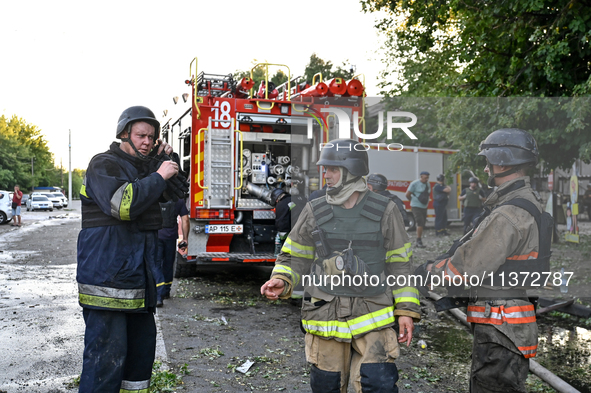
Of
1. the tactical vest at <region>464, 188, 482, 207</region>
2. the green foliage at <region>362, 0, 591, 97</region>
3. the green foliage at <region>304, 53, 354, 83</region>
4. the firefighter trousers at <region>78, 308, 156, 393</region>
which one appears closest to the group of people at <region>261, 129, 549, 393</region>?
the firefighter trousers at <region>78, 308, 156, 393</region>

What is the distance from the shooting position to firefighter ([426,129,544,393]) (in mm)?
2855

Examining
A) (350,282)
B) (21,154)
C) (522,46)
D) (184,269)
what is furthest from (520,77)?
(21,154)

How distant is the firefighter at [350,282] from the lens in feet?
9.50

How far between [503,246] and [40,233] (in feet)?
62.6

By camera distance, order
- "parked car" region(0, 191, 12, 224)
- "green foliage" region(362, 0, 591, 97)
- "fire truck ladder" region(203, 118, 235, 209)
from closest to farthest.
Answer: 1. "green foliage" region(362, 0, 591, 97)
2. "fire truck ladder" region(203, 118, 235, 209)
3. "parked car" region(0, 191, 12, 224)

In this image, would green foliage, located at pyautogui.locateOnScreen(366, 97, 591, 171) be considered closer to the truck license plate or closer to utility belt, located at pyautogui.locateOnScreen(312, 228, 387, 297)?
utility belt, located at pyautogui.locateOnScreen(312, 228, 387, 297)

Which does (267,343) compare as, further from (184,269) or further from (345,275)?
(184,269)

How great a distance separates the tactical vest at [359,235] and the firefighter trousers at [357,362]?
0.88ft

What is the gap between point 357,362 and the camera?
9.62 ft

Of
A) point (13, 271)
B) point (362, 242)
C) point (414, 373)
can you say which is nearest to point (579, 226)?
point (414, 373)

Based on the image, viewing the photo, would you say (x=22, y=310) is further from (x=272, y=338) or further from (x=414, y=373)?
(x=414, y=373)

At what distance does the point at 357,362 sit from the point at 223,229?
17.4ft

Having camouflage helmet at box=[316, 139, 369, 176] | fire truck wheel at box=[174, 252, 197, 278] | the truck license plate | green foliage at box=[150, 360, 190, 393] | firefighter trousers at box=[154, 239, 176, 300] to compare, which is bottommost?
green foliage at box=[150, 360, 190, 393]

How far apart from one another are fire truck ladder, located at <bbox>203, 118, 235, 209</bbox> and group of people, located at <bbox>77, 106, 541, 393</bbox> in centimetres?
460
